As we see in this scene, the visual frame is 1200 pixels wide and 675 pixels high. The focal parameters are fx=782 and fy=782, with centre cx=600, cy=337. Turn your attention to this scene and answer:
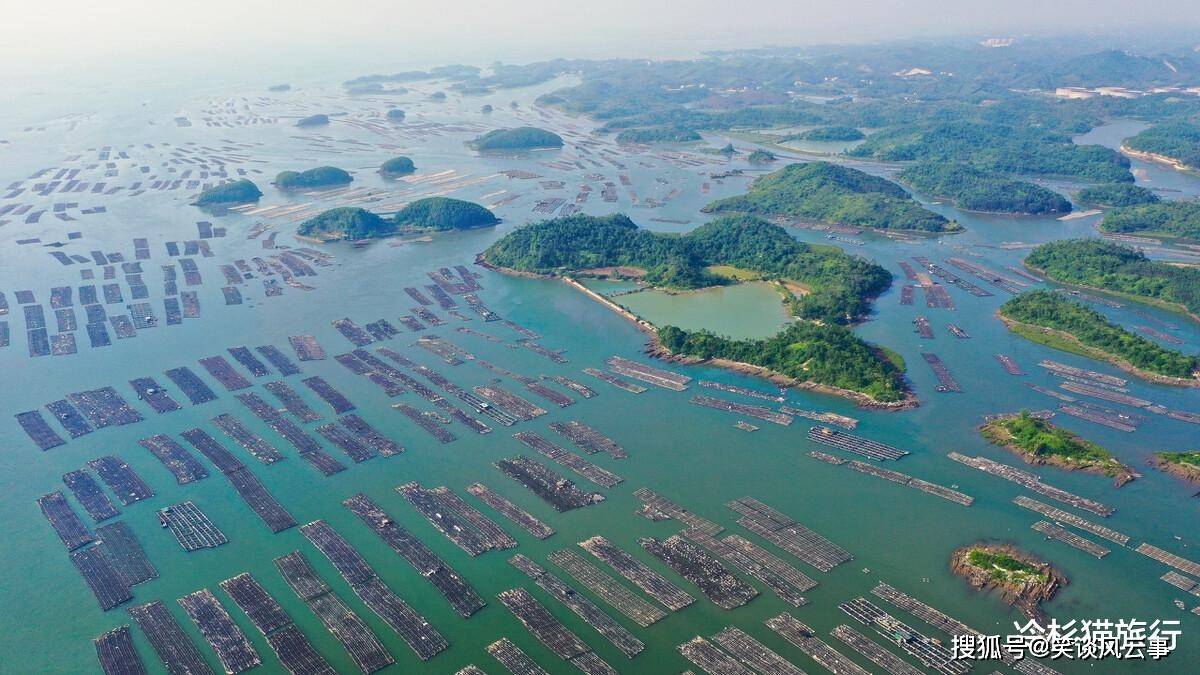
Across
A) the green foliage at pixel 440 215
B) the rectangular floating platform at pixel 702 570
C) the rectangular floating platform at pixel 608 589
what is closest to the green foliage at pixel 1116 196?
the green foliage at pixel 440 215

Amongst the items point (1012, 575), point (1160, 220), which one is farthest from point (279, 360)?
point (1160, 220)

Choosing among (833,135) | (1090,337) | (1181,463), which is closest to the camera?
(1181,463)

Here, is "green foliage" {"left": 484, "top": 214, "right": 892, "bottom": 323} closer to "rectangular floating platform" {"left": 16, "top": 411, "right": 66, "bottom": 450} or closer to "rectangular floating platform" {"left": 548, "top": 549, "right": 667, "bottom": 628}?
"rectangular floating platform" {"left": 548, "top": 549, "right": 667, "bottom": 628}

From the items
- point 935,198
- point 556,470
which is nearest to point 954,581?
point 556,470

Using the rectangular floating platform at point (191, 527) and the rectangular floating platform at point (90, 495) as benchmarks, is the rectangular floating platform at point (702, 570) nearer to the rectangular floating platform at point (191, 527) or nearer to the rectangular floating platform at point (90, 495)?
the rectangular floating platform at point (191, 527)

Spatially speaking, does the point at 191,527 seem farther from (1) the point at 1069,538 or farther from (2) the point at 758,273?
(2) the point at 758,273

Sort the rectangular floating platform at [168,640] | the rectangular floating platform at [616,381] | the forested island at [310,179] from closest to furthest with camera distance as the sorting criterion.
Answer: the rectangular floating platform at [168,640]
the rectangular floating platform at [616,381]
the forested island at [310,179]
